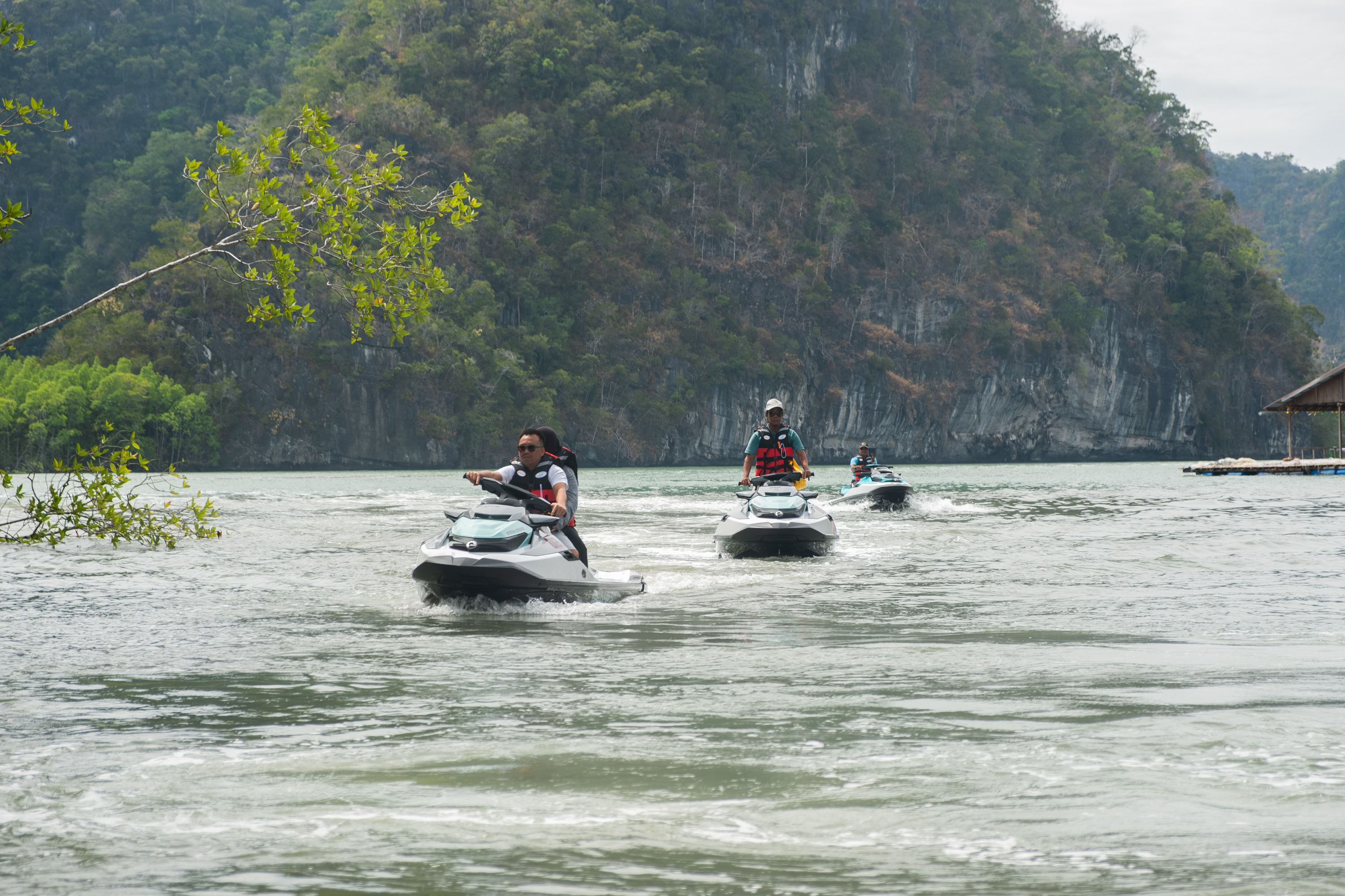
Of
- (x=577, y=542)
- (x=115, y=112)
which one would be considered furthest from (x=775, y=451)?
(x=115, y=112)

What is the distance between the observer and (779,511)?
1716cm

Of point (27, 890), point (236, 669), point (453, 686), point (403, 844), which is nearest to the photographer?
point (27, 890)

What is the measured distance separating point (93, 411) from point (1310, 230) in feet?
499

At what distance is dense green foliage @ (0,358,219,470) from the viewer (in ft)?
227

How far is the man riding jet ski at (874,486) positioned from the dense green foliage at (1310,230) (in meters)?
142

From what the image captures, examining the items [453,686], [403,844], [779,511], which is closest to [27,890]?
[403,844]

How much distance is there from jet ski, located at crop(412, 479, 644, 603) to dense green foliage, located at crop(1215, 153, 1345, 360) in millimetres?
160179

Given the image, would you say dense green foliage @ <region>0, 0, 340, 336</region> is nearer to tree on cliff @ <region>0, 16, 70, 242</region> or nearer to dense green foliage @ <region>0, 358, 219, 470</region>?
dense green foliage @ <region>0, 358, 219, 470</region>

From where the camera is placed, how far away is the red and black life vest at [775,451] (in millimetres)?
17859

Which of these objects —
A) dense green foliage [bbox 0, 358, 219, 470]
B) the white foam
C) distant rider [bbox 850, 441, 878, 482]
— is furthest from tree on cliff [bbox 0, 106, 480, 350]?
dense green foliage [bbox 0, 358, 219, 470]

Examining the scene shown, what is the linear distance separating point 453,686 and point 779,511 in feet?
30.4

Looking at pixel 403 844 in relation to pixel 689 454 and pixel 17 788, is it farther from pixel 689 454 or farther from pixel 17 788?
pixel 689 454

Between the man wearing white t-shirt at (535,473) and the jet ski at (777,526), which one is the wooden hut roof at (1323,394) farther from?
the man wearing white t-shirt at (535,473)

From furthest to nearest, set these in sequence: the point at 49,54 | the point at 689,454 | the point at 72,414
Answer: the point at 49,54 → the point at 689,454 → the point at 72,414
